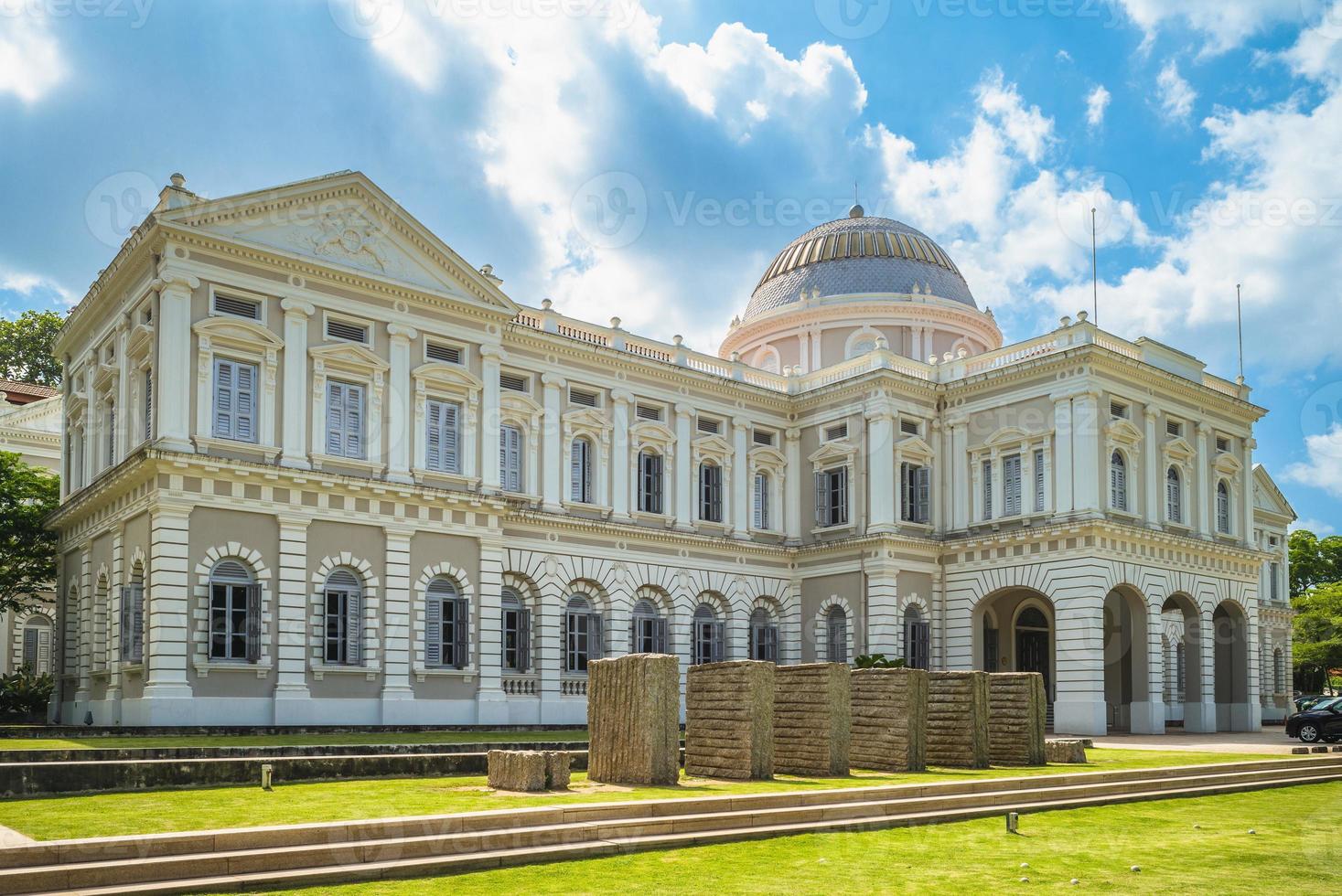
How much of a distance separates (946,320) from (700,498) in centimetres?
1324

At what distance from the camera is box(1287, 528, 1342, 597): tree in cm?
7275

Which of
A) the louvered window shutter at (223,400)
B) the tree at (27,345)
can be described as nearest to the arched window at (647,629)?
the louvered window shutter at (223,400)

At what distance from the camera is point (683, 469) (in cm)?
3972

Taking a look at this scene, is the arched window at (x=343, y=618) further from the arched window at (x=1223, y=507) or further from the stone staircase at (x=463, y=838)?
the arched window at (x=1223, y=507)

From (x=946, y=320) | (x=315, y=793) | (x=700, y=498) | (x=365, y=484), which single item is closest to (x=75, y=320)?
(x=365, y=484)

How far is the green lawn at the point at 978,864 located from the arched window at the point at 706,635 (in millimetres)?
24062

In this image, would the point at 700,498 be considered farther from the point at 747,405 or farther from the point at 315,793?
the point at 315,793

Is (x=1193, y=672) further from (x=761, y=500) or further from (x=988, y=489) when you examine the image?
(x=761, y=500)

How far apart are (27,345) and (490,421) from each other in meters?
29.6

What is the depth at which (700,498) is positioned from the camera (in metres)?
40.2

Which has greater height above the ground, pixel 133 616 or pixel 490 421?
pixel 490 421

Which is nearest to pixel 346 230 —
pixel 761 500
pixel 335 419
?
pixel 335 419

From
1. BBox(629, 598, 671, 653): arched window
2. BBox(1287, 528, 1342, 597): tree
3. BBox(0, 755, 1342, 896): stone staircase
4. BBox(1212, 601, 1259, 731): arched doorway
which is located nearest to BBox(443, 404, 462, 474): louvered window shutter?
BBox(629, 598, 671, 653): arched window

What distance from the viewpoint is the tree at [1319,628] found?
199ft
